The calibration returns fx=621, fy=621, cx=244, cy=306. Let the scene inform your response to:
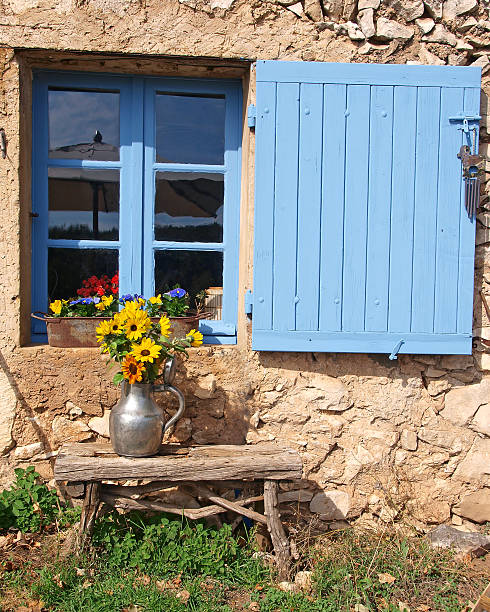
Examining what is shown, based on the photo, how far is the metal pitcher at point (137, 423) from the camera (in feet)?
9.59

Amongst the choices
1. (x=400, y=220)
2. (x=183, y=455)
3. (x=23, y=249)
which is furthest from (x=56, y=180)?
(x=400, y=220)

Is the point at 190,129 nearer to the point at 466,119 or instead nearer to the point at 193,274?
the point at 193,274

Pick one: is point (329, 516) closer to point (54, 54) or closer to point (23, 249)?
point (23, 249)

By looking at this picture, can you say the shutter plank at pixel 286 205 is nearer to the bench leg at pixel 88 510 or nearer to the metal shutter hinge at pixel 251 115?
the metal shutter hinge at pixel 251 115

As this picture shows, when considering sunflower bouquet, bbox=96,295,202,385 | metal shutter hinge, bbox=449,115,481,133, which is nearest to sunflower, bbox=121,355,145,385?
sunflower bouquet, bbox=96,295,202,385

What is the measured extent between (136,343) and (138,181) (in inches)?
41.8

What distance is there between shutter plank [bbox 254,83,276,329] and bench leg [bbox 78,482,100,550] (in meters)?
1.15

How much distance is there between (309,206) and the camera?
10.8 feet

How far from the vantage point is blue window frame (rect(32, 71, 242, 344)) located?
3.53 metres

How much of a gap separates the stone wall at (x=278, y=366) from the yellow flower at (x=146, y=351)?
0.50 metres

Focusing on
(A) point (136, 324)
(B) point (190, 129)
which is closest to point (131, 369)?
(A) point (136, 324)

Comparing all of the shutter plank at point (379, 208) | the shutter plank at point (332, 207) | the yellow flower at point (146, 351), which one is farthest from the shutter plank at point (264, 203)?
the yellow flower at point (146, 351)

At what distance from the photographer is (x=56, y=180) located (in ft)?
11.7

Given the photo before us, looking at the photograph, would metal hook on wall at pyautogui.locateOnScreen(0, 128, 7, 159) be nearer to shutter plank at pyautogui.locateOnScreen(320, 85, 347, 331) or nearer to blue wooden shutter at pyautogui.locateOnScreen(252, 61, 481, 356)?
blue wooden shutter at pyautogui.locateOnScreen(252, 61, 481, 356)
